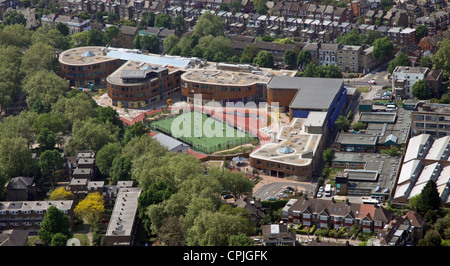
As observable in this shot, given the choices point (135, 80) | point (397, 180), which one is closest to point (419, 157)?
point (397, 180)

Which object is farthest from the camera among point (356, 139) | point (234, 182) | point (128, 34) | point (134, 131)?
point (128, 34)

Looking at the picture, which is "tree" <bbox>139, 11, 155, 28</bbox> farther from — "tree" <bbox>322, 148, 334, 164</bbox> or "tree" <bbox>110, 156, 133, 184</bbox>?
"tree" <bbox>322, 148, 334, 164</bbox>

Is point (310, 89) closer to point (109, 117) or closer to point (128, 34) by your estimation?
point (109, 117)

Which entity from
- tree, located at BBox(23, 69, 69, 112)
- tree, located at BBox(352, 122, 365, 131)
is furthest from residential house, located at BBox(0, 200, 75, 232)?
tree, located at BBox(352, 122, 365, 131)

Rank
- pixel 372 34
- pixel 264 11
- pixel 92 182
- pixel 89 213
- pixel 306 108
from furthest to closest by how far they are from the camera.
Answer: pixel 264 11, pixel 372 34, pixel 306 108, pixel 92 182, pixel 89 213

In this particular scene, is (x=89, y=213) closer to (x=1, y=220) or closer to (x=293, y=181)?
(x=1, y=220)

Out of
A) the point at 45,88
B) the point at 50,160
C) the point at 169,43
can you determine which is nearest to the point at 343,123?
the point at 50,160
